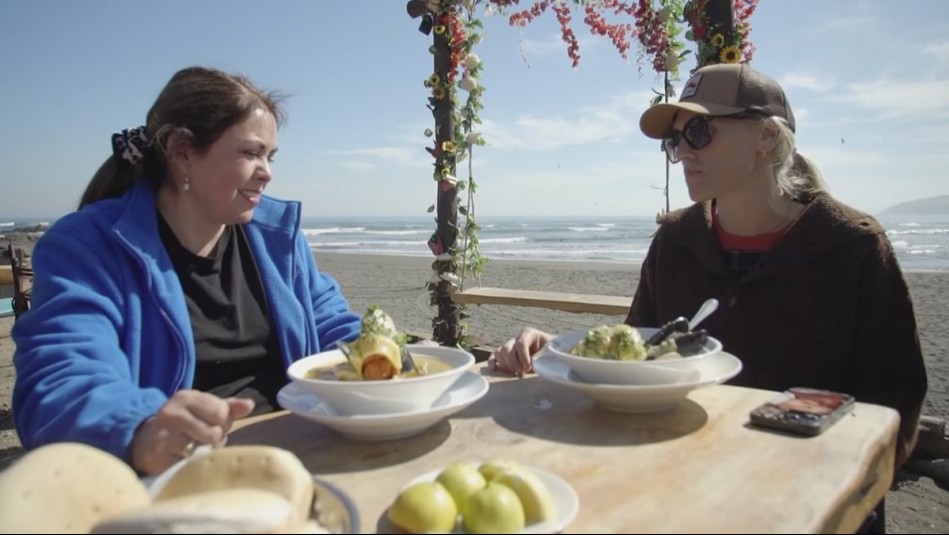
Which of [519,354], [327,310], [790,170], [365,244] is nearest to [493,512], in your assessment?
[519,354]

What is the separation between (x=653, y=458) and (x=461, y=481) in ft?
1.39

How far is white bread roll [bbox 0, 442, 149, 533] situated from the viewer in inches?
28.9

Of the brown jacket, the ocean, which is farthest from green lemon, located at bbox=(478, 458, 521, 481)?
the ocean

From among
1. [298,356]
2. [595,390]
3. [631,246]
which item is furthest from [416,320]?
[631,246]

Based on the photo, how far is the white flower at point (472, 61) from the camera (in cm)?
443

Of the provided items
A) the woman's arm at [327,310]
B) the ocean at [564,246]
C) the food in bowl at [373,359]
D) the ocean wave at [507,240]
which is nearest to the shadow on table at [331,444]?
the food in bowl at [373,359]

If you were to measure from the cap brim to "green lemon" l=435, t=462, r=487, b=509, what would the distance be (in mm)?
1581

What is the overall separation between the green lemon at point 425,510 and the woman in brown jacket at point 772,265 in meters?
0.94

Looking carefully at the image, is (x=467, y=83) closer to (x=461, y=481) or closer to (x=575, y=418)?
(x=575, y=418)

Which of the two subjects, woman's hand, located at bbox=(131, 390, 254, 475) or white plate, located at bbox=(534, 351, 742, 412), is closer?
woman's hand, located at bbox=(131, 390, 254, 475)

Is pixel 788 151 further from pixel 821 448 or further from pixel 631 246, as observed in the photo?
pixel 631 246

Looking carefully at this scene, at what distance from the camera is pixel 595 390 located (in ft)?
4.46

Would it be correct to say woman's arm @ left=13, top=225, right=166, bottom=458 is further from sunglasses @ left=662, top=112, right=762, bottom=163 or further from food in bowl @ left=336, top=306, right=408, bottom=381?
sunglasses @ left=662, top=112, right=762, bottom=163

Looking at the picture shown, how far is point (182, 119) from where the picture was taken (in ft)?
6.31
